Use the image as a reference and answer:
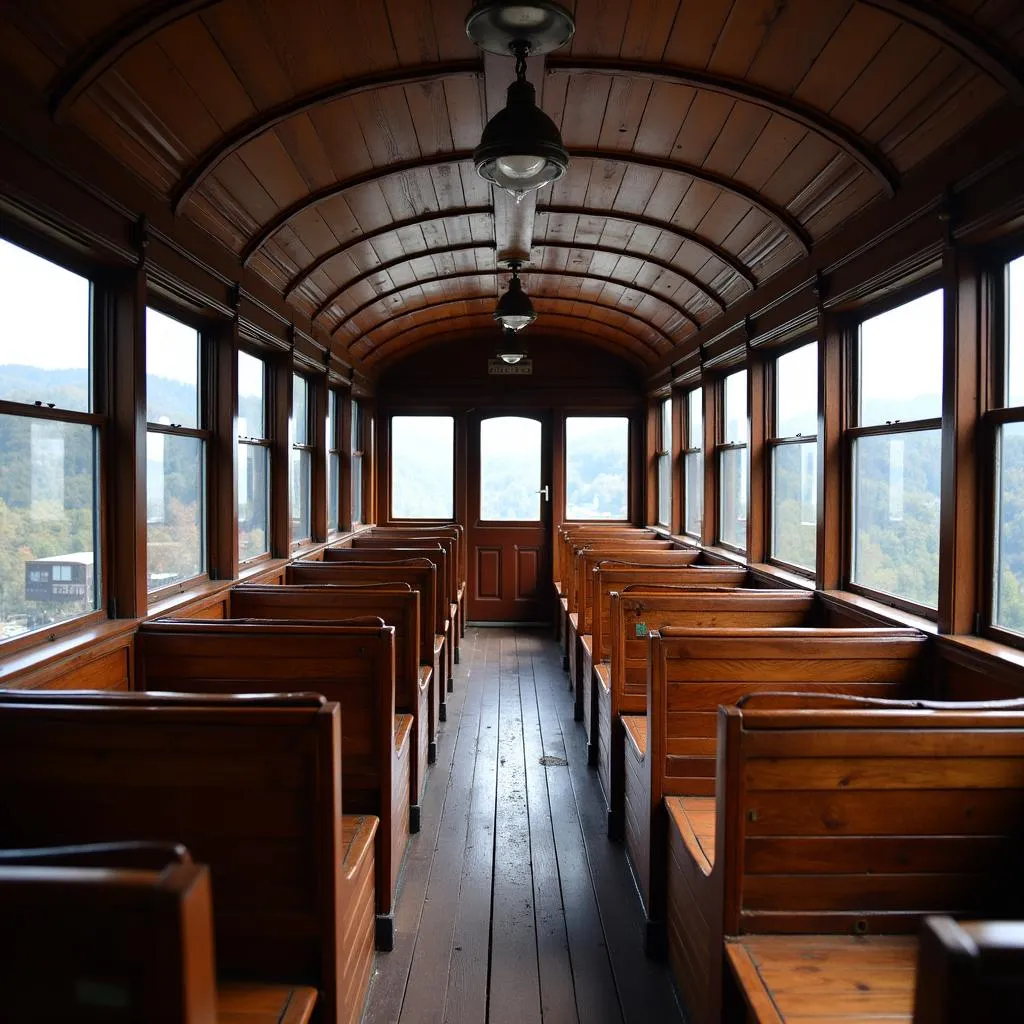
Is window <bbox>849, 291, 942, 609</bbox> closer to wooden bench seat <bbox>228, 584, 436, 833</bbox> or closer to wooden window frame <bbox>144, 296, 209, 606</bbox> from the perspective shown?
wooden bench seat <bbox>228, 584, 436, 833</bbox>

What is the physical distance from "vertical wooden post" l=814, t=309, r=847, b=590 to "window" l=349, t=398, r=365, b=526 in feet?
15.0

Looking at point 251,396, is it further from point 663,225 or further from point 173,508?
point 663,225

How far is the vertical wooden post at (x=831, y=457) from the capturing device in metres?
3.67

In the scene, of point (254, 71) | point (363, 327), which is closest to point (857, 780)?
point (254, 71)

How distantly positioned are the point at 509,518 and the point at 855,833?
6762 mm

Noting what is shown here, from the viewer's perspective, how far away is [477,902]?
9.15 ft

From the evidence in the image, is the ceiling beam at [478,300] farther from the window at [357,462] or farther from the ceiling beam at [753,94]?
the ceiling beam at [753,94]

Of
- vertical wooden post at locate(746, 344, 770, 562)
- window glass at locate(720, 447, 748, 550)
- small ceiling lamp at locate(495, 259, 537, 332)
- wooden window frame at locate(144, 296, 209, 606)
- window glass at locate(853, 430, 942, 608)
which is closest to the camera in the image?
window glass at locate(853, 430, 942, 608)

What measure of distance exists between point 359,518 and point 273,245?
3868mm

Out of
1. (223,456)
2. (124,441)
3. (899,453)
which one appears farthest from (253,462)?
(899,453)

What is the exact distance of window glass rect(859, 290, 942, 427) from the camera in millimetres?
3000

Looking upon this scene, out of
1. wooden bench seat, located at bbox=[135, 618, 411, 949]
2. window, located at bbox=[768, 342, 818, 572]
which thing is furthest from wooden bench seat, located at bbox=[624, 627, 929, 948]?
window, located at bbox=[768, 342, 818, 572]

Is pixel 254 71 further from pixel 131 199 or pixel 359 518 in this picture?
pixel 359 518

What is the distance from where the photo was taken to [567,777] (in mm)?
3963
